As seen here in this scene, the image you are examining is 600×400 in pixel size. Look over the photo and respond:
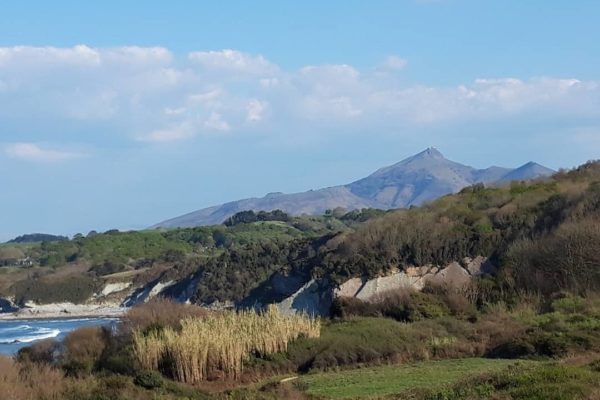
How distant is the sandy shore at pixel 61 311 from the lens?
93625 mm

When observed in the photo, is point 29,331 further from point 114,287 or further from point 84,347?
point 84,347

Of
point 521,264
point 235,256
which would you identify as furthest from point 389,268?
point 235,256

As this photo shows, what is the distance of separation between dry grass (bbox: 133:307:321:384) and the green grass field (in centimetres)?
290

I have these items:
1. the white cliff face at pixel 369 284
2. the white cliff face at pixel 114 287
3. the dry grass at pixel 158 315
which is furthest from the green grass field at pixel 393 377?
the white cliff face at pixel 114 287

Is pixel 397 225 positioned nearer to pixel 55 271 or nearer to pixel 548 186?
pixel 548 186

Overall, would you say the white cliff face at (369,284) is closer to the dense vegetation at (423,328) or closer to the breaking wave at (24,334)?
the dense vegetation at (423,328)

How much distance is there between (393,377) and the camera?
22203 mm

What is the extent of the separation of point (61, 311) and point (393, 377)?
79.5m

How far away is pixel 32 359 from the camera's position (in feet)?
104

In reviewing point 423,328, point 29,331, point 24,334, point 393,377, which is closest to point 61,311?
point 29,331

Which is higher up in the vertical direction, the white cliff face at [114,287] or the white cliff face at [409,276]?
the white cliff face at [114,287]

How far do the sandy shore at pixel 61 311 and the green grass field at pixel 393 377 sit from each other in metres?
70.0

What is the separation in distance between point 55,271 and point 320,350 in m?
93.7

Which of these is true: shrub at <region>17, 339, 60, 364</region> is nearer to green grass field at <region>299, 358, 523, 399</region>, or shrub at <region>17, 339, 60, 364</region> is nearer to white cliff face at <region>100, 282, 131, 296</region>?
green grass field at <region>299, 358, 523, 399</region>
